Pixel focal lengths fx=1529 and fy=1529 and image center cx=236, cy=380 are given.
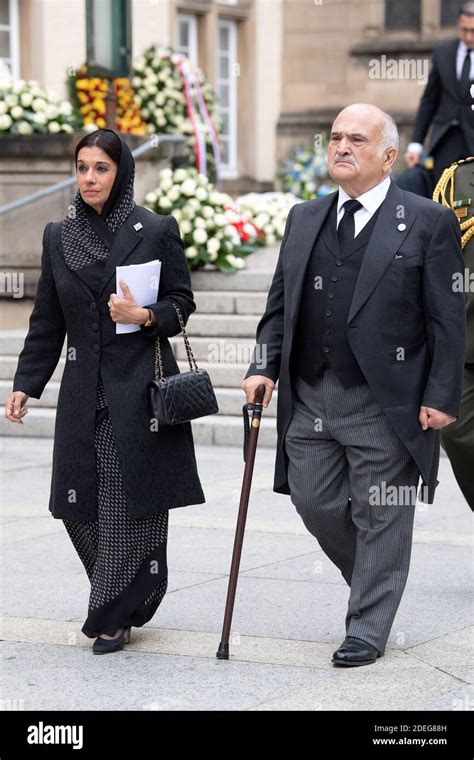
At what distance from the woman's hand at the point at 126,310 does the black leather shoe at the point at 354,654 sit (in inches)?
53.5

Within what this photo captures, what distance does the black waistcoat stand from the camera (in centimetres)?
532

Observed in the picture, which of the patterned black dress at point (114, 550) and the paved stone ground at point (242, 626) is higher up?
the patterned black dress at point (114, 550)

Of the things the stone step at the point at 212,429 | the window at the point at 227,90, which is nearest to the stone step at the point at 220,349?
the stone step at the point at 212,429

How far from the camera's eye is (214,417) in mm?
10508

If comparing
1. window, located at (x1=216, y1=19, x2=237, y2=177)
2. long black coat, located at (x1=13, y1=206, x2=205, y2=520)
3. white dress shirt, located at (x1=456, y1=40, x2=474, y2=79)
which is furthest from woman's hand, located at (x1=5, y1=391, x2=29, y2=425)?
window, located at (x1=216, y1=19, x2=237, y2=177)

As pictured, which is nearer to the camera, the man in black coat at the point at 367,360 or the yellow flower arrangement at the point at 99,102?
the man in black coat at the point at 367,360

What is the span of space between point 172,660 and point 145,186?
7.62 m

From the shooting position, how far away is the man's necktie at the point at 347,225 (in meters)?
5.39

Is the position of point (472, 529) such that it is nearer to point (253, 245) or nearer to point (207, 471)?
point (207, 471)

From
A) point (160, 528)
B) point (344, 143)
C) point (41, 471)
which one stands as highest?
point (344, 143)

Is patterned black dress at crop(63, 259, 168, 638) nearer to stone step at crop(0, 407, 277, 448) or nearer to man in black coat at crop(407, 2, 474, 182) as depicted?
stone step at crop(0, 407, 277, 448)

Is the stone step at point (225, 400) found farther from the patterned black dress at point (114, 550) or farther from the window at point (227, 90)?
the window at point (227, 90)

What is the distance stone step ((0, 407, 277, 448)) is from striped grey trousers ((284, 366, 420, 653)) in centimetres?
449
